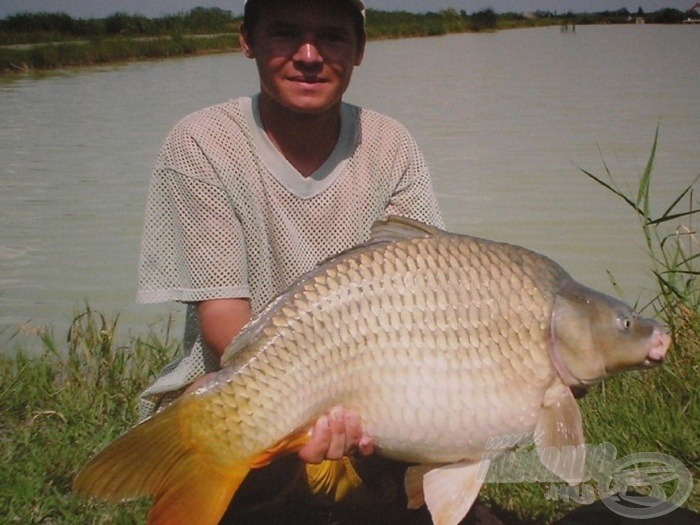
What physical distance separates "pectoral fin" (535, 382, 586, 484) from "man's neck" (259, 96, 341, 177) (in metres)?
0.82

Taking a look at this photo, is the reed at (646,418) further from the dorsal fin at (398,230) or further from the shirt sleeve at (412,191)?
the dorsal fin at (398,230)

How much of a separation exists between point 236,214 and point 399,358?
67 centimetres

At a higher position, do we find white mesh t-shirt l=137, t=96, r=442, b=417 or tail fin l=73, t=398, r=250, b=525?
white mesh t-shirt l=137, t=96, r=442, b=417

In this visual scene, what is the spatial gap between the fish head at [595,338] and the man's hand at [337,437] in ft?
1.26

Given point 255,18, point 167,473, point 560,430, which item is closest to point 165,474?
point 167,473

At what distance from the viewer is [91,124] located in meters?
12.3

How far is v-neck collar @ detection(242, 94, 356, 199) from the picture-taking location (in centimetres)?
205

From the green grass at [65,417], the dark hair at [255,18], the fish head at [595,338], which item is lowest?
the green grass at [65,417]

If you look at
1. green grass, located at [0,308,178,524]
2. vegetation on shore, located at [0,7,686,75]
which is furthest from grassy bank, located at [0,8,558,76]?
green grass, located at [0,308,178,524]

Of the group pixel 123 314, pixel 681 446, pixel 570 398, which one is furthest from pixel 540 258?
pixel 123 314

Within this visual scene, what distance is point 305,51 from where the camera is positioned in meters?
1.94

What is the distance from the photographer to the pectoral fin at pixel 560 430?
5.22 feet

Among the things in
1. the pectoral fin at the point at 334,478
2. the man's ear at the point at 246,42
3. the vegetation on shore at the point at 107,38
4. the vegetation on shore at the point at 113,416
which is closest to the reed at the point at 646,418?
the vegetation on shore at the point at 113,416

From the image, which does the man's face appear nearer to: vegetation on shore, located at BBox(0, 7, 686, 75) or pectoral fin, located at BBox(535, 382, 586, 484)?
pectoral fin, located at BBox(535, 382, 586, 484)
